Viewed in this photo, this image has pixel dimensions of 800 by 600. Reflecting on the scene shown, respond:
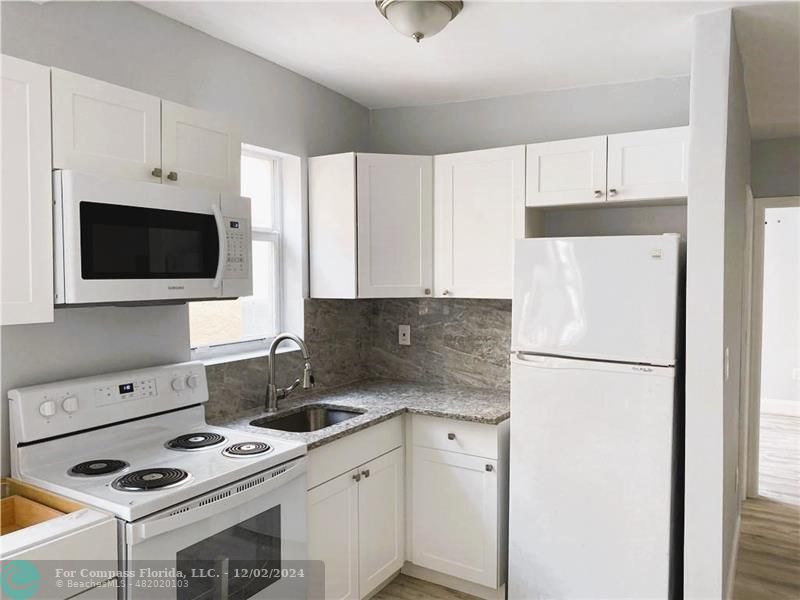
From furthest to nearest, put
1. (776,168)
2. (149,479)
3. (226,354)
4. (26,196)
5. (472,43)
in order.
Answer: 1. (776,168)
2. (226,354)
3. (472,43)
4. (149,479)
5. (26,196)

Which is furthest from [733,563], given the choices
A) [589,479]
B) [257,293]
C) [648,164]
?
[257,293]

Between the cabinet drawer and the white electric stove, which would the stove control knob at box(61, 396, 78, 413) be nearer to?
the white electric stove

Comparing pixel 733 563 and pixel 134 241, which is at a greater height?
pixel 134 241

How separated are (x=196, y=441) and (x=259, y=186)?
4.59 ft

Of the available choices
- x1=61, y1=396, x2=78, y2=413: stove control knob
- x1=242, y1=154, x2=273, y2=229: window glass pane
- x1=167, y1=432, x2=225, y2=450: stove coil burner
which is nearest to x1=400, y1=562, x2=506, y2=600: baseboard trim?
x1=167, y1=432, x2=225, y2=450: stove coil burner

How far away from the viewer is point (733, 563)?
3.03m

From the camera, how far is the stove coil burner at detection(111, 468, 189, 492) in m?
1.67

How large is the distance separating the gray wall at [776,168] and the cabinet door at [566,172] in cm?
191

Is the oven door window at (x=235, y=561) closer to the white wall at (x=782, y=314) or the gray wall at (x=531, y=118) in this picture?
the gray wall at (x=531, y=118)

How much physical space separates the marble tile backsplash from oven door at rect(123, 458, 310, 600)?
957 millimetres

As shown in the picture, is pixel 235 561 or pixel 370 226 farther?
pixel 370 226

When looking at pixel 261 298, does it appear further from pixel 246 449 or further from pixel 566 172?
pixel 566 172

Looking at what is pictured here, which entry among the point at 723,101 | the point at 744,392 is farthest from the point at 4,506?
the point at 744,392

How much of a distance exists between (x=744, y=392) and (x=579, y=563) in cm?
231
